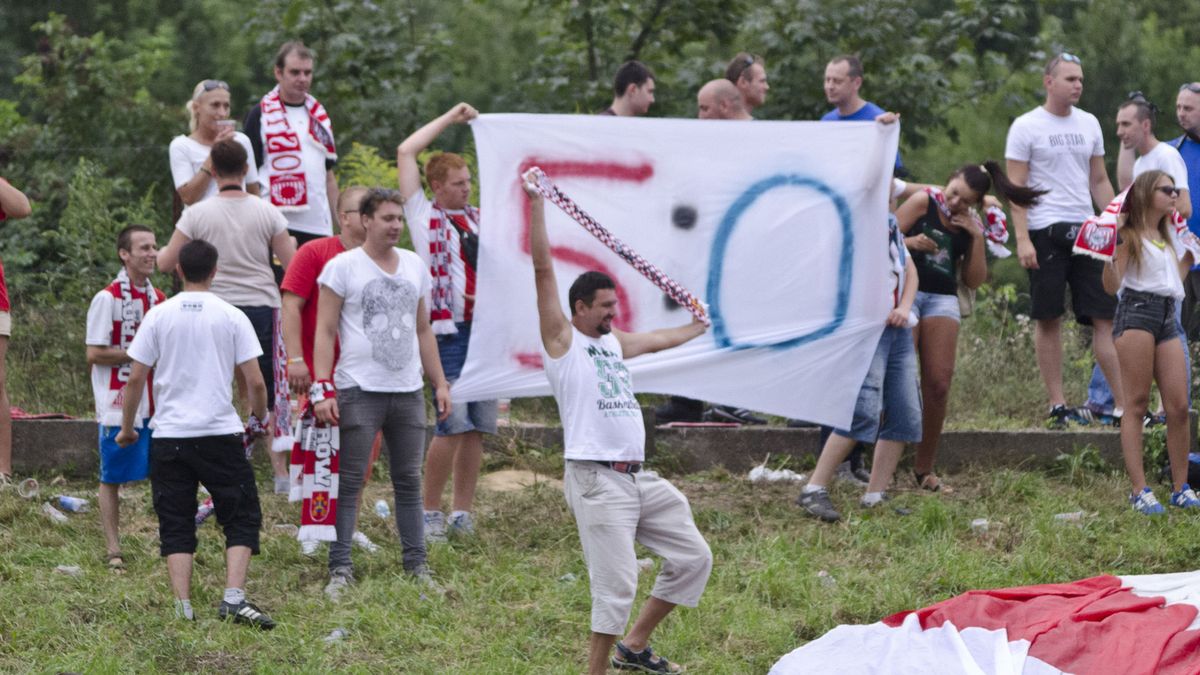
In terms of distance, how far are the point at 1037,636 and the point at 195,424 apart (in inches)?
137

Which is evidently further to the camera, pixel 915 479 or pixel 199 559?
pixel 915 479

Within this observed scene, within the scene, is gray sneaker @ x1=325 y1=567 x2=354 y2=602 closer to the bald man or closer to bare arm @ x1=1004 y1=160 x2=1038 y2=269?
the bald man

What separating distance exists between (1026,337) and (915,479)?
9.73ft

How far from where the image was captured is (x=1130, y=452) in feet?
27.1

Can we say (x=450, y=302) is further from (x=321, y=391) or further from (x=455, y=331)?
(x=321, y=391)

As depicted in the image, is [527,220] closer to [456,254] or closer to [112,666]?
[456,254]

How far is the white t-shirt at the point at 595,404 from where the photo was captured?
604cm

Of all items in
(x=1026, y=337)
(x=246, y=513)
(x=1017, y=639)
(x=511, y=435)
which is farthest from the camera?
(x=1026, y=337)

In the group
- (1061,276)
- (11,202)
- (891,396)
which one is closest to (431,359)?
(11,202)

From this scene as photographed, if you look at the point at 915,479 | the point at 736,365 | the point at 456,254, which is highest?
the point at 456,254

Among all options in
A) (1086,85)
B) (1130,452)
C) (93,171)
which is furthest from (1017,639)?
(1086,85)

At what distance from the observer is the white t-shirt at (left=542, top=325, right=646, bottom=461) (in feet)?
19.8

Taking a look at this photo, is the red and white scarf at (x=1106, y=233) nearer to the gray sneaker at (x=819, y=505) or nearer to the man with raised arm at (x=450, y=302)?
the gray sneaker at (x=819, y=505)

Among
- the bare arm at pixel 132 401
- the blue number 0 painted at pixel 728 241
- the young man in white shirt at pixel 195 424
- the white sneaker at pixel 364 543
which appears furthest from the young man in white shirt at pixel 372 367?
the blue number 0 painted at pixel 728 241
